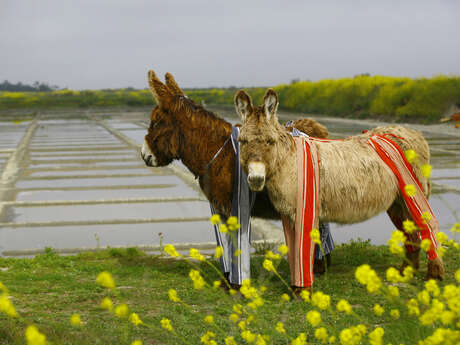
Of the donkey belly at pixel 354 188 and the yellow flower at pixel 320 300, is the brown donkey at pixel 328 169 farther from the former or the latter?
the yellow flower at pixel 320 300

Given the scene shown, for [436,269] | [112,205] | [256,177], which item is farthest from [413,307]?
[112,205]

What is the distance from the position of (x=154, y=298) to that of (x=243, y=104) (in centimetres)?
169

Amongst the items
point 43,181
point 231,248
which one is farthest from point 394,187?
point 43,181

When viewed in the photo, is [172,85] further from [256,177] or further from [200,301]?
[200,301]

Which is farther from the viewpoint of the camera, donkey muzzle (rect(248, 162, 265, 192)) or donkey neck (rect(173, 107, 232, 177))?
donkey neck (rect(173, 107, 232, 177))

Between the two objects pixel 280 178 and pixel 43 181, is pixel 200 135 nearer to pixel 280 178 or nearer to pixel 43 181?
pixel 280 178

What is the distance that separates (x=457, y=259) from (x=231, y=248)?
7.58 ft

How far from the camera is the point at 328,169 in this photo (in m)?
4.29

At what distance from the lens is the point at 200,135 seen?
458 centimetres

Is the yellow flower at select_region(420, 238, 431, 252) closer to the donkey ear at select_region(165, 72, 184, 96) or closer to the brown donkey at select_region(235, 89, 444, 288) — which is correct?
the brown donkey at select_region(235, 89, 444, 288)

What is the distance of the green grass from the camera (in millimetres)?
3618

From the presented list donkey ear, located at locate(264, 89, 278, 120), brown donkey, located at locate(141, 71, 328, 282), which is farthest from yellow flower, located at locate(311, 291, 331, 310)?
brown donkey, located at locate(141, 71, 328, 282)

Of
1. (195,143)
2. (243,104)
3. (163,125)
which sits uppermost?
(243,104)

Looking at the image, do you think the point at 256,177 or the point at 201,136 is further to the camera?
the point at 201,136
